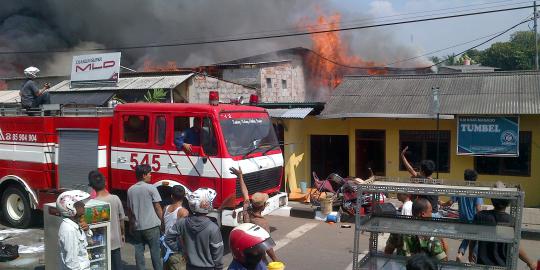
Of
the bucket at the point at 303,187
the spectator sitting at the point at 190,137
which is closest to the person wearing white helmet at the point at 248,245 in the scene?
the spectator sitting at the point at 190,137

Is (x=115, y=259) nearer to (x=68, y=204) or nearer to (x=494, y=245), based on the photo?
(x=68, y=204)

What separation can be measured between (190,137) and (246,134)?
36.5 inches

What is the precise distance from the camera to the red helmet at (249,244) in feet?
10.0

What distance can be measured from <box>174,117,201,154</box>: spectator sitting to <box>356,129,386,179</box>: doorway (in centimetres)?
653

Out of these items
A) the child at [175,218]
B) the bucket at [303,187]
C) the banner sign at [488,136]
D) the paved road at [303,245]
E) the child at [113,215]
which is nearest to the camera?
the child at [175,218]

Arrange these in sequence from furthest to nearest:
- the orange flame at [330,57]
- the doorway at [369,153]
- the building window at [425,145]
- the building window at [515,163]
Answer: the orange flame at [330,57]
the doorway at [369,153]
the building window at [425,145]
the building window at [515,163]

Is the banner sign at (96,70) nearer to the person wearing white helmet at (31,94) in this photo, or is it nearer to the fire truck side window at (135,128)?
the person wearing white helmet at (31,94)

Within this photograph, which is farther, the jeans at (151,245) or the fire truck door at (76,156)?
the fire truck door at (76,156)

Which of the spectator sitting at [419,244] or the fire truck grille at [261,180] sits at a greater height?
the fire truck grille at [261,180]

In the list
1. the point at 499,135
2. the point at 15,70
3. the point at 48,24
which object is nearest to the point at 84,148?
the point at 499,135

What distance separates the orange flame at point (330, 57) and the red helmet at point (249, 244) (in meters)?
24.3

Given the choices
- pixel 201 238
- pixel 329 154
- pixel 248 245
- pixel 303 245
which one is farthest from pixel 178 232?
pixel 329 154

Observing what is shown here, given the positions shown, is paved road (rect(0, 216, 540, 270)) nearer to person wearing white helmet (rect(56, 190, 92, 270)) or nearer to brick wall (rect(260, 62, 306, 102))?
person wearing white helmet (rect(56, 190, 92, 270))

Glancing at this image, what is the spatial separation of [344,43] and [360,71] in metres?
2.46
